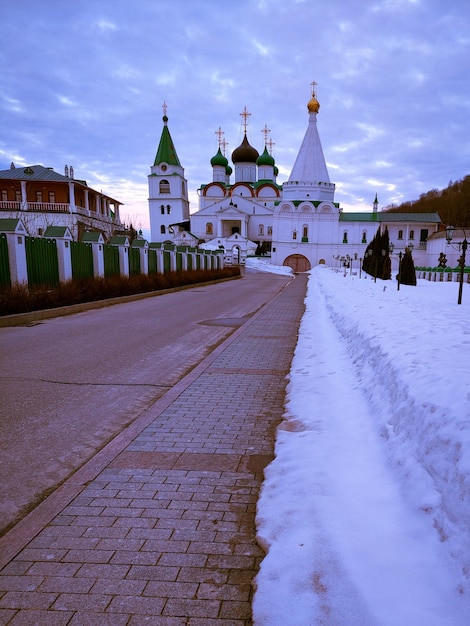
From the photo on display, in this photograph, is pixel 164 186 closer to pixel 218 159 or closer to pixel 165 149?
pixel 165 149

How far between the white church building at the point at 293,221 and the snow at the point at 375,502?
163 feet

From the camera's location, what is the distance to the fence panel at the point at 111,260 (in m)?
17.9

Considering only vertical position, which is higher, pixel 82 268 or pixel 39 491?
pixel 82 268

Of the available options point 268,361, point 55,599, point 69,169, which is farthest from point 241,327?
point 69,169

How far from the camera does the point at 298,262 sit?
58625mm

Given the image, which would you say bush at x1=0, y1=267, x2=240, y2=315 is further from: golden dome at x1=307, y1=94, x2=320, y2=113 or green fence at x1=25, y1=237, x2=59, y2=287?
golden dome at x1=307, y1=94, x2=320, y2=113

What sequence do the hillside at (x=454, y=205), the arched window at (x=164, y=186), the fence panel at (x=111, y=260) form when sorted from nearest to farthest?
the fence panel at (x=111, y=260), the arched window at (x=164, y=186), the hillside at (x=454, y=205)

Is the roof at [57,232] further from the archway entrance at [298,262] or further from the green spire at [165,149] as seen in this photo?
the green spire at [165,149]

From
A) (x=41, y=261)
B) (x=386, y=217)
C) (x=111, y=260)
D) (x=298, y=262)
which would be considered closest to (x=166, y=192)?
(x=298, y=262)

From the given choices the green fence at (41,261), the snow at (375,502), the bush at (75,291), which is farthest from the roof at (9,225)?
the snow at (375,502)

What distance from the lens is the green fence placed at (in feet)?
43.3

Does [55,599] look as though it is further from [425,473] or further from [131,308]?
[131,308]

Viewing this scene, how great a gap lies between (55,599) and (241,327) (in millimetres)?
8043

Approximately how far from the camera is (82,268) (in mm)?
15953
